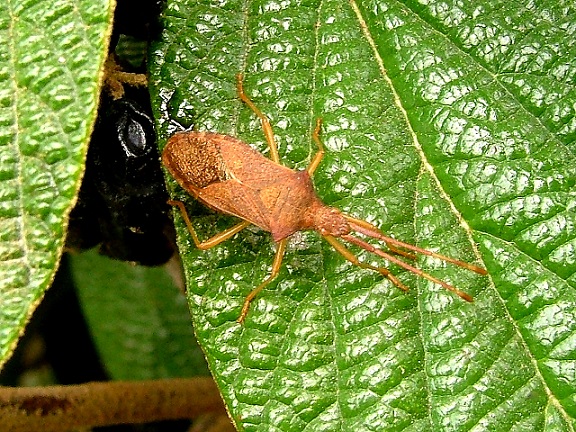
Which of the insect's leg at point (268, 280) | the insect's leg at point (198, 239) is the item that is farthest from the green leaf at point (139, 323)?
the insect's leg at point (268, 280)

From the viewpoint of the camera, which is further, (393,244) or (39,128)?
(393,244)

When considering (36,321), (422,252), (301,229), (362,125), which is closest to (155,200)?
(301,229)

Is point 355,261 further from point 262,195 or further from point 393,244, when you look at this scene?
point 262,195

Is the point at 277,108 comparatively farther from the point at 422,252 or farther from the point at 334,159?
the point at 422,252

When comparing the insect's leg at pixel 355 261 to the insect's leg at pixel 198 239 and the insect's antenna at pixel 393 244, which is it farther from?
the insect's leg at pixel 198 239

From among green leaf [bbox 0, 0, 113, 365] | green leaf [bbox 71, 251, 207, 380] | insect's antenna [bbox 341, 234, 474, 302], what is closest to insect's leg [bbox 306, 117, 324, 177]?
insect's antenna [bbox 341, 234, 474, 302]

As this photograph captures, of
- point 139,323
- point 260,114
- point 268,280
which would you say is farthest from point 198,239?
point 139,323
